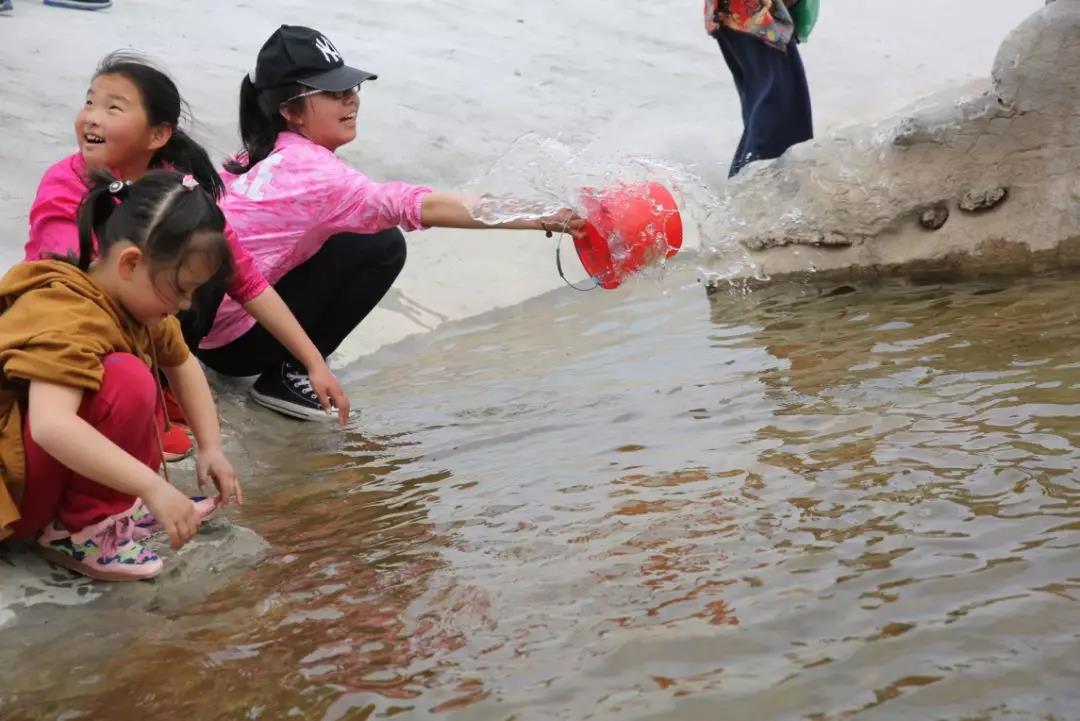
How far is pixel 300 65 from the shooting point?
3631 mm

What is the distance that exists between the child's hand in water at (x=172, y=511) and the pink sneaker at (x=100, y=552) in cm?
20

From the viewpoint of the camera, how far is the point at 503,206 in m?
3.34

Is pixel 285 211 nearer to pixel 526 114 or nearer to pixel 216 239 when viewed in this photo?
pixel 216 239

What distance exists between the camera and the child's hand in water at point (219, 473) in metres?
2.70

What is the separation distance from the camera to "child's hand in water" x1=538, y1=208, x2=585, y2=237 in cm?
316

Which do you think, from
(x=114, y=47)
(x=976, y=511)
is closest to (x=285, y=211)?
(x=976, y=511)

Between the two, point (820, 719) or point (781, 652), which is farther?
point (781, 652)

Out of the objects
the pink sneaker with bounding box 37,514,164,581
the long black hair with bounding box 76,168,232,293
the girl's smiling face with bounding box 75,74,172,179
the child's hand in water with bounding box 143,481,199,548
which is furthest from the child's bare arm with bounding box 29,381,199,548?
the girl's smiling face with bounding box 75,74,172,179

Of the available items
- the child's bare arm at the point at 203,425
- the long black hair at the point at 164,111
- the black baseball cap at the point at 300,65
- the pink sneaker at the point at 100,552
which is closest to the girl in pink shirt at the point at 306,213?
the black baseball cap at the point at 300,65

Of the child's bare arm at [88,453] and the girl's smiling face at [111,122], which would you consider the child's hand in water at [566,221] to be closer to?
the girl's smiling face at [111,122]

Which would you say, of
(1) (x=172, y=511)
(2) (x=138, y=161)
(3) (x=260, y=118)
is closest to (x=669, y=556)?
(1) (x=172, y=511)

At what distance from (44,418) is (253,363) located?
1.69m

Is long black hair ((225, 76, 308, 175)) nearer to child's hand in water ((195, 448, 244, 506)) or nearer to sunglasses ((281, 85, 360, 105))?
sunglasses ((281, 85, 360, 105))

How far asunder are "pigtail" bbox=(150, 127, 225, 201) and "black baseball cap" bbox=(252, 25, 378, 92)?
1.33 feet
